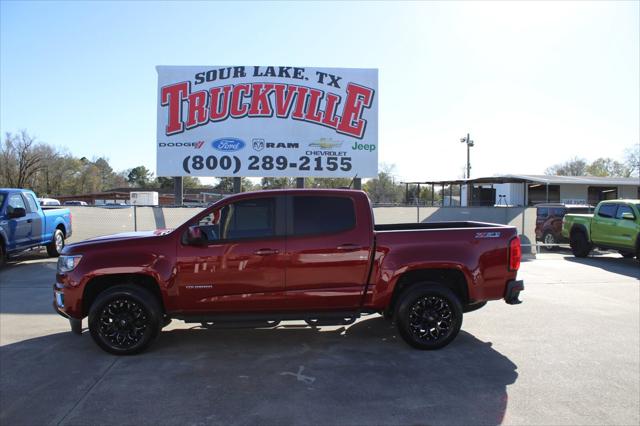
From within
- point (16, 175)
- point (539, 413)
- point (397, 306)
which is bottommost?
point (539, 413)

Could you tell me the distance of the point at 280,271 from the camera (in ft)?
16.9

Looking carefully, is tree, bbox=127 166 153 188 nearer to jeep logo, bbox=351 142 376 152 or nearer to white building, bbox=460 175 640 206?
white building, bbox=460 175 640 206

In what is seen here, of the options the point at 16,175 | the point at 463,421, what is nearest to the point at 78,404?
the point at 463,421

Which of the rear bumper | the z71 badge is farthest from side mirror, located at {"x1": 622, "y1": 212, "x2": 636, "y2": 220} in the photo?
the z71 badge

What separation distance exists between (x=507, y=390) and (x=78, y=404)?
12.9 feet

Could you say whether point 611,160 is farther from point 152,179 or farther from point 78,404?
point 152,179

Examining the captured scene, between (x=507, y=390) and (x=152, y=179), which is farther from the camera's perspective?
(x=152, y=179)

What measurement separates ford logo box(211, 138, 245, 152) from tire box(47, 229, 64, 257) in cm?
529

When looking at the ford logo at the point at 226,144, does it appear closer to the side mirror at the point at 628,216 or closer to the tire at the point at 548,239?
the side mirror at the point at 628,216

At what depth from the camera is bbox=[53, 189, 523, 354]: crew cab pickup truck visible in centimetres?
509

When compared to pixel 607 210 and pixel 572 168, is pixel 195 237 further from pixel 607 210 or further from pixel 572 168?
pixel 572 168

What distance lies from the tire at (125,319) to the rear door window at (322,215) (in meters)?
1.85

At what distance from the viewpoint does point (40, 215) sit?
1192cm

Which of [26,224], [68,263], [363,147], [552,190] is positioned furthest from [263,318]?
[552,190]
